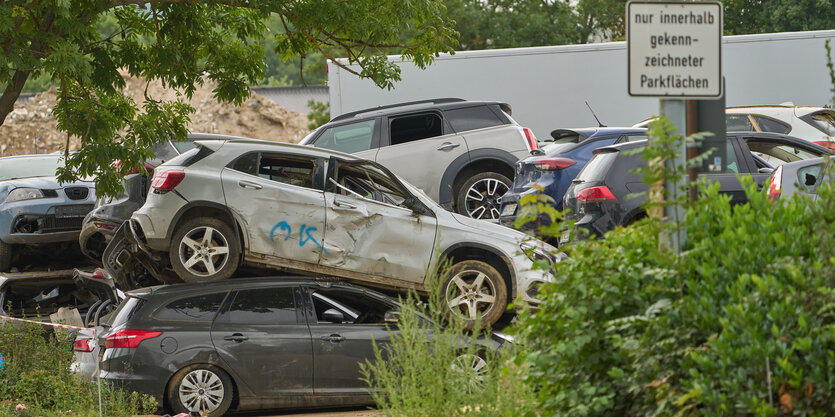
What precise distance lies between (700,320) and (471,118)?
10.4 metres

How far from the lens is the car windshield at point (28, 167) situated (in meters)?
14.2

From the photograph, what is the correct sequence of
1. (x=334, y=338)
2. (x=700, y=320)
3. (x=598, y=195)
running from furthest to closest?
(x=598, y=195), (x=334, y=338), (x=700, y=320)

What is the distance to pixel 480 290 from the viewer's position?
10.4 meters

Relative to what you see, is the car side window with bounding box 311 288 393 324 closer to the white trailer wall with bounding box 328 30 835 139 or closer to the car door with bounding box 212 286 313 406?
the car door with bounding box 212 286 313 406

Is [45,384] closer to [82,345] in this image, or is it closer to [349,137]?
[82,345]

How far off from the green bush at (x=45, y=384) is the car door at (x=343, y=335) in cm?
167

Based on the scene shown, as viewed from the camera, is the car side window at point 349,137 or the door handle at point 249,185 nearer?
the door handle at point 249,185

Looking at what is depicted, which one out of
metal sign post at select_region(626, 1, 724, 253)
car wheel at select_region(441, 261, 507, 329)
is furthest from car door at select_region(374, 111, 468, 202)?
metal sign post at select_region(626, 1, 724, 253)

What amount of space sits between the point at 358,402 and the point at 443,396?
4.96 meters

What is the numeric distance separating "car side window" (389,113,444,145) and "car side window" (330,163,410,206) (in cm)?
376

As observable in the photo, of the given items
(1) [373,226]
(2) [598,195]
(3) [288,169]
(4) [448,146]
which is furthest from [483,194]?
(3) [288,169]

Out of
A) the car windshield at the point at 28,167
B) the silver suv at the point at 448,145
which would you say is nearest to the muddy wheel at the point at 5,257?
the car windshield at the point at 28,167

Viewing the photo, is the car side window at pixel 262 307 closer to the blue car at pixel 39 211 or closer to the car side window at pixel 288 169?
the car side window at pixel 288 169

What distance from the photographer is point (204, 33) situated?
1174cm
